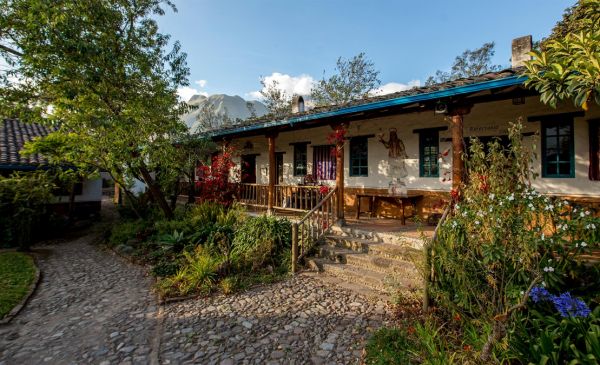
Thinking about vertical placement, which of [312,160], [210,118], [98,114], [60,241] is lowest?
[60,241]

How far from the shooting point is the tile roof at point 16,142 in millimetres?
11341

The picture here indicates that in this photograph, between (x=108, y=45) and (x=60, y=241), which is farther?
(x=60, y=241)

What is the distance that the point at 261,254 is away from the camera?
650 cm

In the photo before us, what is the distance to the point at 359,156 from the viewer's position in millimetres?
9820

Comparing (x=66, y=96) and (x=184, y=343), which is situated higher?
(x=66, y=96)

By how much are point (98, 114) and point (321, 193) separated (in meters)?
6.23

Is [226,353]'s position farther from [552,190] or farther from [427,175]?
[552,190]

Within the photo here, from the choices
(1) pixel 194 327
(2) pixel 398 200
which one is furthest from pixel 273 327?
(2) pixel 398 200

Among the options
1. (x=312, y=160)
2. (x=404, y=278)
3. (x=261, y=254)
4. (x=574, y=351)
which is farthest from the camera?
(x=312, y=160)

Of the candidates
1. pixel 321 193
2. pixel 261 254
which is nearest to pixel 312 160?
pixel 321 193

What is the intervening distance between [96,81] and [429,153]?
8.91 meters

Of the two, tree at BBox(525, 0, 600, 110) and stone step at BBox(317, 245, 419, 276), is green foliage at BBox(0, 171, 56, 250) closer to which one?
stone step at BBox(317, 245, 419, 276)

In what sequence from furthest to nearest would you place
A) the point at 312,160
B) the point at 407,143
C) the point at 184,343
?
the point at 312,160
the point at 407,143
the point at 184,343

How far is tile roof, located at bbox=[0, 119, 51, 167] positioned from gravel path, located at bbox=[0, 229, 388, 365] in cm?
798
